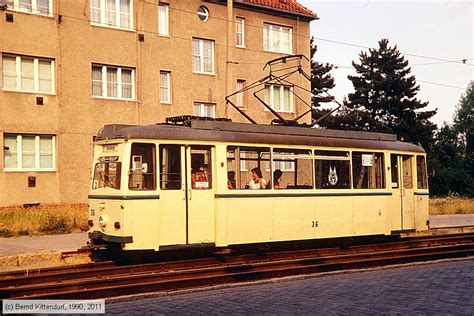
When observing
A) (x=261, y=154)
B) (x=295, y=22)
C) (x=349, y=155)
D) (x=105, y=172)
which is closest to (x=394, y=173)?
(x=349, y=155)

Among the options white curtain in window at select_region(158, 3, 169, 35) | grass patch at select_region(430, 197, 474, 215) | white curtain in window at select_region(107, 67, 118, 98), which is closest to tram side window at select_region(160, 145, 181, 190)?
white curtain in window at select_region(107, 67, 118, 98)

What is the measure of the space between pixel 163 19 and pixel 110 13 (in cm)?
286

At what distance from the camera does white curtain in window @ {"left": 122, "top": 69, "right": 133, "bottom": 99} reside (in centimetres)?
2823

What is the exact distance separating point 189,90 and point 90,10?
589cm

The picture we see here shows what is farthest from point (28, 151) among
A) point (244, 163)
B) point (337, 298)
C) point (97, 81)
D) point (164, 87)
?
point (337, 298)

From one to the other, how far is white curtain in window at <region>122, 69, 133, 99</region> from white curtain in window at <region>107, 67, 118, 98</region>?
0.39 metres

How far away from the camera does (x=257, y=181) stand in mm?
14383

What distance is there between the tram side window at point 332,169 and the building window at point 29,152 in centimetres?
1385

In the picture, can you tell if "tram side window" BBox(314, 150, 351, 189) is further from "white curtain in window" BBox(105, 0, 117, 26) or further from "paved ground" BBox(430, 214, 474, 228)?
"white curtain in window" BBox(105, 0, 117, 26)

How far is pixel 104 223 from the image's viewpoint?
13.0 m

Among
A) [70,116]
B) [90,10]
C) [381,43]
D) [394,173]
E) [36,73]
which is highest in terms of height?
[381,43]

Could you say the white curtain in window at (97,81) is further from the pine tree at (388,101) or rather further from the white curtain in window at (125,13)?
the pine tree at (388,101)

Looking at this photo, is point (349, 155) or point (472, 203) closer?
point (349, 155)

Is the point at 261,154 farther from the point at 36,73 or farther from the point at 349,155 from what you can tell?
the point at 36,73
